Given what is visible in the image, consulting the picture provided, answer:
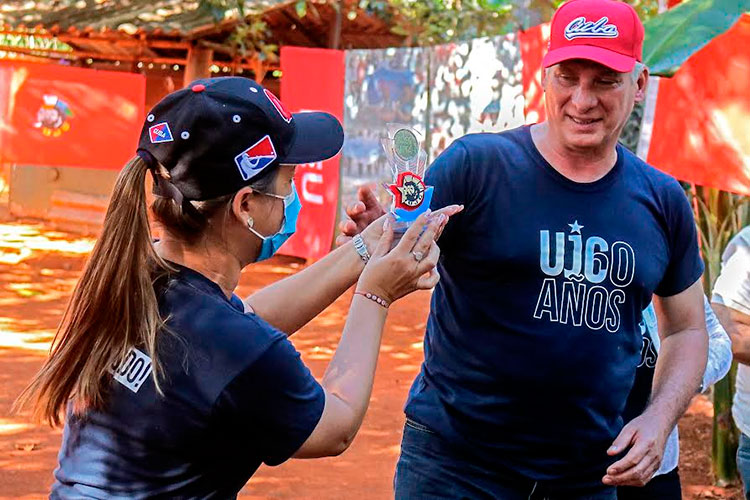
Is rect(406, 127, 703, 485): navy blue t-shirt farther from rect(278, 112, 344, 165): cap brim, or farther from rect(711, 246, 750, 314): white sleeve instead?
rect(711, 246, 750, 314): white sleeve

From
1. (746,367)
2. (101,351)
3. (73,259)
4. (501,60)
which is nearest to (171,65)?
(73,259)

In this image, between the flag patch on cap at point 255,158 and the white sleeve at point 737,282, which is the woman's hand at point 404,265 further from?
the white sleeve at point 737,282

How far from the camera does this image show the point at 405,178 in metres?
2.71

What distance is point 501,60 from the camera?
10.4 meters

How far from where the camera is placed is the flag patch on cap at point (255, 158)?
2.27m

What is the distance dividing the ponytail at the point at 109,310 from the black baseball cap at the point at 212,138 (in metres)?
0.07

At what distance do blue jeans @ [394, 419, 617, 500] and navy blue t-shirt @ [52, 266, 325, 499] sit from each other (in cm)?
94

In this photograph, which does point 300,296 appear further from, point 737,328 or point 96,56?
point 96,56

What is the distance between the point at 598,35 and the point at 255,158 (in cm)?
125

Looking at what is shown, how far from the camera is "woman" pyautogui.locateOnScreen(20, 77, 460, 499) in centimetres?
212

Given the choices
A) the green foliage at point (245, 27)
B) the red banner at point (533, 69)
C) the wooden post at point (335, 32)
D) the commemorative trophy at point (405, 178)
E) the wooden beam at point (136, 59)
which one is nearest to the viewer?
the commemorative trophy at point (405, 178)

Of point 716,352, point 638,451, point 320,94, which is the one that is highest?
point 320,94

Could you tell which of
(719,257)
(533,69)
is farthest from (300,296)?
(533,69)

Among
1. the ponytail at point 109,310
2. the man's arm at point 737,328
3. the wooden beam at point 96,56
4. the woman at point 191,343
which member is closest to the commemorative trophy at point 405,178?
the woman at point 191,343
